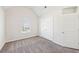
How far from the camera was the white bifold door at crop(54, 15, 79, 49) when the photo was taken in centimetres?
373

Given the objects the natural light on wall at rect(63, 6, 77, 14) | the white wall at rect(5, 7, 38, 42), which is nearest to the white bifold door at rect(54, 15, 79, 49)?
the natural light on wall at rect(63, 6, 77, 14)

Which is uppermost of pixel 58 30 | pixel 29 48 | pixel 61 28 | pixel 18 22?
pixel 18 22

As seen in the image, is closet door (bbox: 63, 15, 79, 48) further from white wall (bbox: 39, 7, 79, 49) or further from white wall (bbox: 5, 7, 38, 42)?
white wall (bbox: 5, 7, 38, 42)

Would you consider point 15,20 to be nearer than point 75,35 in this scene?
No

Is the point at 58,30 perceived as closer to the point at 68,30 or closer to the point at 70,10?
the point at 68,30

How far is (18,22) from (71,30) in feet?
9.24

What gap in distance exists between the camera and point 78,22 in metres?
3.65

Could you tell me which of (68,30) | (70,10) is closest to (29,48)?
(68,30)

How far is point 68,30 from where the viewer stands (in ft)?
12.8
